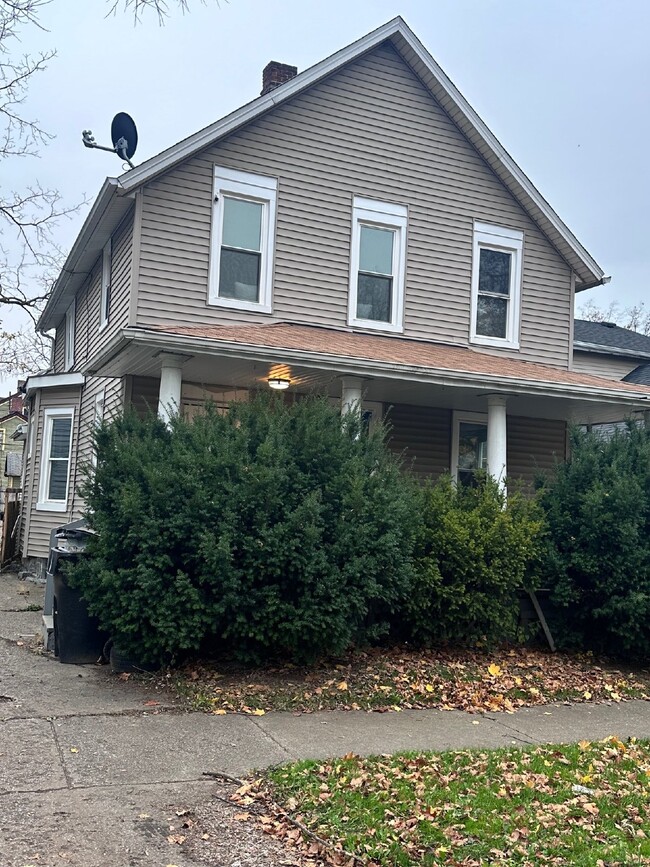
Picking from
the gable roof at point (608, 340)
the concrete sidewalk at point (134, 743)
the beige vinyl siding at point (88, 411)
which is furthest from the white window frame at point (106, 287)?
the gable roof at point (608, 340)

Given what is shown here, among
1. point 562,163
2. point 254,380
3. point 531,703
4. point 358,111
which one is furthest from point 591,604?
point 562,163

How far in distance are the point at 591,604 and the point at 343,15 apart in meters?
6.68

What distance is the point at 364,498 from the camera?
309 inches

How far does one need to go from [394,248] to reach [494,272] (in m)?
1.94

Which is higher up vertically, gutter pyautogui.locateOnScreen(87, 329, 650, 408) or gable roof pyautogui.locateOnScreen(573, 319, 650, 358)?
gable roof pyautogui.locateOnScreen(573, 319, 650, 358)

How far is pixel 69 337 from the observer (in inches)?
736

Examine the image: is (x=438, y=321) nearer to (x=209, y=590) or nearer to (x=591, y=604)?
(x=591, y=604)

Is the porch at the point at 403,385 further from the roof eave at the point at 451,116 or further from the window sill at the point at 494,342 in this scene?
the roof eave at the point at 451,116

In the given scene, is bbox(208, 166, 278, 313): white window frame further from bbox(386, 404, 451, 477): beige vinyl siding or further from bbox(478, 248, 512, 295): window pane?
bbox(478, 248, 512, 295): window pane

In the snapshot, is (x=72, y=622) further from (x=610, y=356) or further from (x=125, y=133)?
(x=610, y=356)

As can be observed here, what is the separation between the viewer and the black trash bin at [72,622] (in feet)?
27.5

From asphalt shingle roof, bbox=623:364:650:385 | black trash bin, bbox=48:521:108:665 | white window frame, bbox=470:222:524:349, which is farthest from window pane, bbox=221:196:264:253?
asphalt shingle roof, bbox=623:364:650:385

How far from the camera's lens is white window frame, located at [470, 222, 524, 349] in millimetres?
14141

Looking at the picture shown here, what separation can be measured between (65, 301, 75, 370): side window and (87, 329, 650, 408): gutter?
23.2ft
